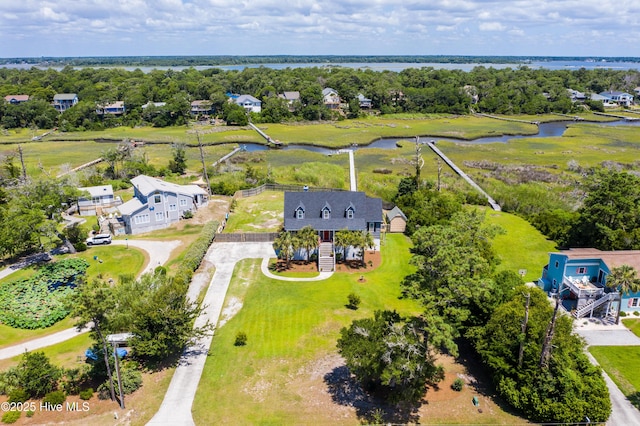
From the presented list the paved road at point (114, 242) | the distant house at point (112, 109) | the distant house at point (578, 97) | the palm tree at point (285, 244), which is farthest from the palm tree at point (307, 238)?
the distant house at point (578, 97)

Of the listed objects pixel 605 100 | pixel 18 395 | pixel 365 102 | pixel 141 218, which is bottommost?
pixel 18 395

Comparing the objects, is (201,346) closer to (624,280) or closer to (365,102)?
(624,280)

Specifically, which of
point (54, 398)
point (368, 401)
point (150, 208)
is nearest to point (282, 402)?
point (368, 401)

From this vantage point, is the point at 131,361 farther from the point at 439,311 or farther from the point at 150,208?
the point at 150,208

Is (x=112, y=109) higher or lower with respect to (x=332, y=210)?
higher

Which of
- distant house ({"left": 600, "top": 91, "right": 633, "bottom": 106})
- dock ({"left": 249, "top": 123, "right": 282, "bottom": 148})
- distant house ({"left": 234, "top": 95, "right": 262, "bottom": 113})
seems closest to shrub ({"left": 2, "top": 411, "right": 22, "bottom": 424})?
dock ({"left": 249, "top": 123, "right": 282, "bottom": 148})

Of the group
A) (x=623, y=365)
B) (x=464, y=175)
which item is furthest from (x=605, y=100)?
(x=623, y=365)

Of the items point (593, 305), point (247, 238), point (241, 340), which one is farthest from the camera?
point (247, 238)
